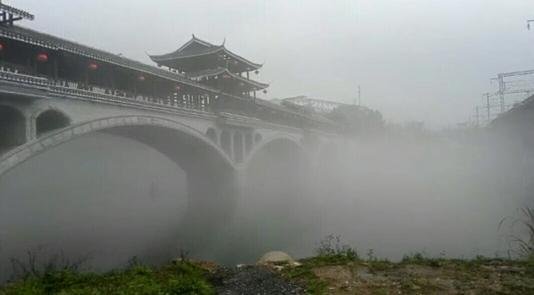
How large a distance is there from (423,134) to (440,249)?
72.6 m

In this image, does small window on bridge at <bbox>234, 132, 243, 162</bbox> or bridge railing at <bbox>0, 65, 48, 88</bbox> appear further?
small window on bridge at <bbox>234, 132, 243, 162</bbox>

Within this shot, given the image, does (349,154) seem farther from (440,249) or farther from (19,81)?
(19,81)

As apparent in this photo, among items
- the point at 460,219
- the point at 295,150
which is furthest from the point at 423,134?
the point at 460,219

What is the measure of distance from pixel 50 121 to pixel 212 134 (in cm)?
1302

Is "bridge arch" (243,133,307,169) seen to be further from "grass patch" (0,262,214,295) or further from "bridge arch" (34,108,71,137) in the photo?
"grass patch" (0,262,214,295)

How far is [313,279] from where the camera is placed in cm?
758

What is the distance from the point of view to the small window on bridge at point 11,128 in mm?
16812

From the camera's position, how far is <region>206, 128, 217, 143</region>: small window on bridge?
3043cm

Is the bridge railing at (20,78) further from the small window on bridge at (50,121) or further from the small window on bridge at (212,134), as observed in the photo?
the small window on bridge at (212,134)

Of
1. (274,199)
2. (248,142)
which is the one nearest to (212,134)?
(248,142)

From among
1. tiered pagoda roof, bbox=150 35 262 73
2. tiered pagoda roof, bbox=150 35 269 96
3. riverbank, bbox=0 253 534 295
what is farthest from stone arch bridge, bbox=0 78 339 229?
riverbank, bbox=0 253 534 295

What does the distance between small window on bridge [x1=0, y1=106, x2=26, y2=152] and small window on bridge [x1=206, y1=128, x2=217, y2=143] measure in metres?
14.3

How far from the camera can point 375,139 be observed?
7419 centimetres

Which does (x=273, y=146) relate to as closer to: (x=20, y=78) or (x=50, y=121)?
(x=50, y=121)
